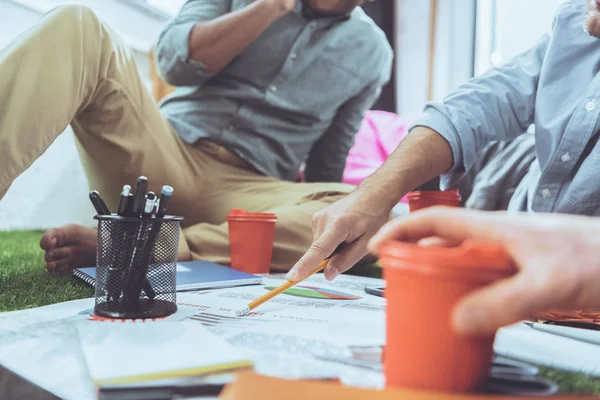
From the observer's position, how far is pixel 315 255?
61cm

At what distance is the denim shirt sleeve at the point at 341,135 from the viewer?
149 centimetres

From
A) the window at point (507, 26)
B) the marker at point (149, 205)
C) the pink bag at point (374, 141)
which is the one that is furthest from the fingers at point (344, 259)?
the window at point (507, 26)

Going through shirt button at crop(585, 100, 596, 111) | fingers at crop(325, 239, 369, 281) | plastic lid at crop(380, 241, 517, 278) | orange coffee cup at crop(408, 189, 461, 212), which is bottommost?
fingers at crop(325, 239, 369, 281)

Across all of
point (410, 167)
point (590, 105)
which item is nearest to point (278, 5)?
point (410, 167)

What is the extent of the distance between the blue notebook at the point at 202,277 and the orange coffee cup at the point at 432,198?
301 mm

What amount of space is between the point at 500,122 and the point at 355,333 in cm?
55

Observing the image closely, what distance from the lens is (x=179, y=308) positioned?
0.60 metres

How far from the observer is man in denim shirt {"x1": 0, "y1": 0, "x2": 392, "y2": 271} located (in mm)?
786

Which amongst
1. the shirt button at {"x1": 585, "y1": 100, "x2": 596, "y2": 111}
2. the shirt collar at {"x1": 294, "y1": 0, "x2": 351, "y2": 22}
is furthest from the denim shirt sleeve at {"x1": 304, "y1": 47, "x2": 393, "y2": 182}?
the shirt button at {"x1": 585, "y1": 100, "x2": 596, "y2": 111}

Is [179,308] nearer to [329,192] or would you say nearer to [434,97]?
[329,192]

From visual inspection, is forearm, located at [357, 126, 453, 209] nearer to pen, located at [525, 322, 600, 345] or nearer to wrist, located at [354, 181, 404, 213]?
wrist, located at [354, 181, 404, 213]

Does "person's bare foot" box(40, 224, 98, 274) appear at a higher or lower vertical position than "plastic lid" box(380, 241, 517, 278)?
lower

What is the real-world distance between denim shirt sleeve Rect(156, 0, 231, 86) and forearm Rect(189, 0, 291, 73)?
0.02 meters

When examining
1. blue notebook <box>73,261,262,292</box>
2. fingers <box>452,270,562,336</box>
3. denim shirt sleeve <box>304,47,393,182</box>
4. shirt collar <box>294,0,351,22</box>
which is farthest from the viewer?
denim shirt sleeve <box>304,47,393,182</box>
